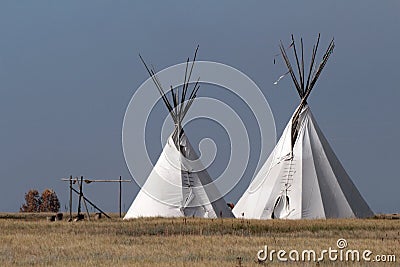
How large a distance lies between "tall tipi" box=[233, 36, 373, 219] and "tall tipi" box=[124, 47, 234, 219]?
1486mm

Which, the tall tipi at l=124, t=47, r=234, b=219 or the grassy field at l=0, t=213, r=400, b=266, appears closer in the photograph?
the grassy field at l=0, t=213, r=400, b=266

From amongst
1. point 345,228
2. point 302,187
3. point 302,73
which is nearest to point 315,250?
point 345,228

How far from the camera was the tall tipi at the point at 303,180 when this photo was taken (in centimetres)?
2955

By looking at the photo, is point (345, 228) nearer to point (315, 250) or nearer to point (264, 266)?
point (315, 250)

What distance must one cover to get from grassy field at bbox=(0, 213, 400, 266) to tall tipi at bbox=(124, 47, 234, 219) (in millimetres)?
3025

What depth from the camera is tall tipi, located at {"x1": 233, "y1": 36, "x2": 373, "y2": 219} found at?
2955 centimetres

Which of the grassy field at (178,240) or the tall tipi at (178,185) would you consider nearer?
the grassy field at (178,240)

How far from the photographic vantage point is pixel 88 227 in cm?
2502

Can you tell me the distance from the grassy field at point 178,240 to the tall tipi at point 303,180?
11.2 feet

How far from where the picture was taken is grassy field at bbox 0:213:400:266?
52.9 ft

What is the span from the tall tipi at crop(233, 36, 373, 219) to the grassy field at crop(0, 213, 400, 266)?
11.2 ft

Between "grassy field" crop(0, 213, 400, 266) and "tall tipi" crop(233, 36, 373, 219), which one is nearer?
"grassy field" crop(0, 213, 400, 266)

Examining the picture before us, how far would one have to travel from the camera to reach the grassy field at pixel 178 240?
52.9 feet

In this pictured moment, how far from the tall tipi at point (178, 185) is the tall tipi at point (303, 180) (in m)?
1.49
